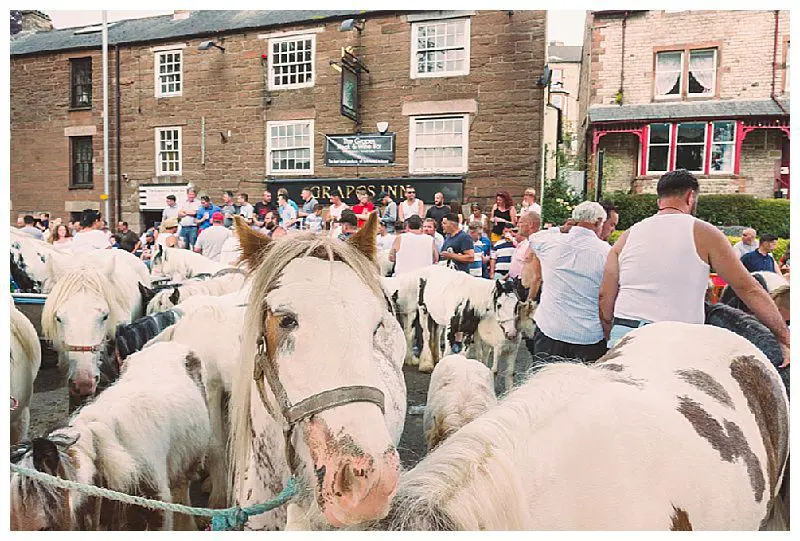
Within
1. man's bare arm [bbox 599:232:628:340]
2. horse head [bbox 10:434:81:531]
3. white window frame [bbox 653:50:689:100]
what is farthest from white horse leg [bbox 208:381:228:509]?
white window frame [bbox 653:50:689:100]

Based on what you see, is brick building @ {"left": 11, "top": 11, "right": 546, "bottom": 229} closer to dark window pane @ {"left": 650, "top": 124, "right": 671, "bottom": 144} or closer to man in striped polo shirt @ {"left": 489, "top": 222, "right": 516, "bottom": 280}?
man in striped polo shirt @ {"left": 489, "top": 222, "right": 516, "bottom": 280}

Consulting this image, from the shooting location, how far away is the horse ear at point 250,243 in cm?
170

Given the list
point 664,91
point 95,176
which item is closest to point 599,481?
point 95,176

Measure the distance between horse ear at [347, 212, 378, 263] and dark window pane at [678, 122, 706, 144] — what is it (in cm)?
638

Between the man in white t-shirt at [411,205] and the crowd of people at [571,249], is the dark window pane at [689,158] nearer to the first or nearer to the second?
the crowd of people at [571,249]

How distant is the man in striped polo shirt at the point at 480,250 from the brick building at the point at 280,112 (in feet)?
1.88

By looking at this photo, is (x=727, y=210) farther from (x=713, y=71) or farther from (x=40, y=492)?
(x=40, y=492)

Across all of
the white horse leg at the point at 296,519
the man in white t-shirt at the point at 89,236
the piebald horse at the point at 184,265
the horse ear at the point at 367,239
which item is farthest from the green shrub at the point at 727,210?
the man in white t-shirt at the point at 89,236

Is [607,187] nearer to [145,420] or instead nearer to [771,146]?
[771,146]

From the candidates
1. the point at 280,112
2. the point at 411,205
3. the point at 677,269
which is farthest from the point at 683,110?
the point at 677,269

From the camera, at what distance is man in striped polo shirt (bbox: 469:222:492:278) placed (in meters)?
7.09

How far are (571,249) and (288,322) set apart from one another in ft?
8.21

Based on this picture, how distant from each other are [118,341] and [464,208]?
4.92m
